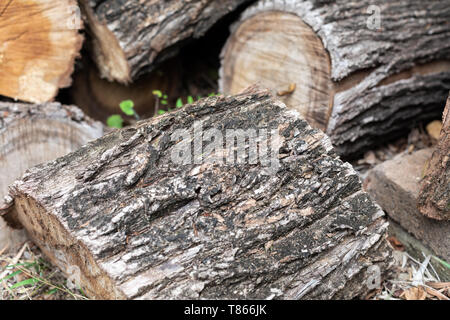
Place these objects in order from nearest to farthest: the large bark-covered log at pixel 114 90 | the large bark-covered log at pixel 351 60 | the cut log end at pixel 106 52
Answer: the large bark-covered log at pixel 351 60 → the cut log end at pixel 106 52 → the large bark-covered log at pixel 114 90

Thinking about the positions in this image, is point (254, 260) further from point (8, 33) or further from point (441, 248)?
point (8, 33)

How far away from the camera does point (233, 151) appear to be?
1816mm

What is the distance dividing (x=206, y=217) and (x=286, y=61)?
121 cm

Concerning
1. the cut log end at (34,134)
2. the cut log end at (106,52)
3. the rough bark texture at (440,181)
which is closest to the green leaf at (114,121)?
the cut log end at (106,52)

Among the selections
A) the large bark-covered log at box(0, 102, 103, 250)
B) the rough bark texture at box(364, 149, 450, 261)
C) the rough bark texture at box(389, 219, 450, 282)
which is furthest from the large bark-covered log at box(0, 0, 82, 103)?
the rough bark texture at box(389, 219, 450, 282)

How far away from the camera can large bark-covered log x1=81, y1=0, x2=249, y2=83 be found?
247cm

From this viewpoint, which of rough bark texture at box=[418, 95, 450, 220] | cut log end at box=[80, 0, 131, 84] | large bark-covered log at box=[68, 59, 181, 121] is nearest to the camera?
rough bark texture at box=[418, 95, 450, 220]

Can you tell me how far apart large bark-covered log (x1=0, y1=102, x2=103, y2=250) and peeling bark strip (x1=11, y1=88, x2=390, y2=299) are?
0.39m

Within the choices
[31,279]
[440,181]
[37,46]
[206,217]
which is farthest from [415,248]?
[37,46]

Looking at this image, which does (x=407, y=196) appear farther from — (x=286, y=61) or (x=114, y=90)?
(x=114, y=90)

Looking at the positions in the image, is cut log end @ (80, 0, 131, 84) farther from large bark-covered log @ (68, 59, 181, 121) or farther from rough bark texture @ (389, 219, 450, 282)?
rough bark texture @ (389, 219, 450, 282)

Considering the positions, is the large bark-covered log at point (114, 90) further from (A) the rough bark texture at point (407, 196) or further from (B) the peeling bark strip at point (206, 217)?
(A) the rough bark texture at point (407, 196)

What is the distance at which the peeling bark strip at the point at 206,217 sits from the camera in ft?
5.20
